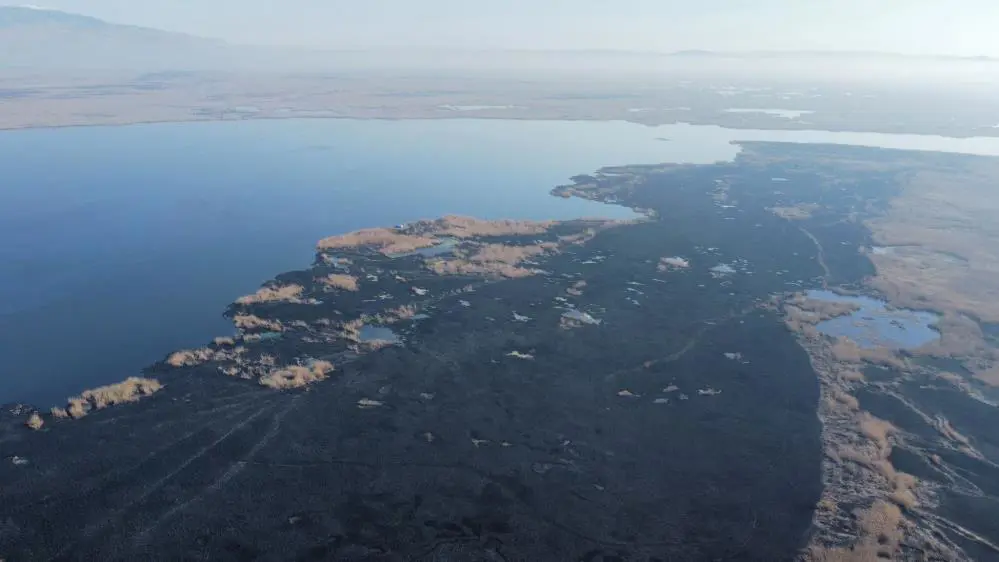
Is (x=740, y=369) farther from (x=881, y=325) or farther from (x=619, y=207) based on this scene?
(x=619, y=207)

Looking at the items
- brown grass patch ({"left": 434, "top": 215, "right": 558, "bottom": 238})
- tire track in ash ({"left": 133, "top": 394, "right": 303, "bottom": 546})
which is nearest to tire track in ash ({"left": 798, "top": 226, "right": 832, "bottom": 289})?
brown grass patch ({"left": 434, "top": 215, "right": 558, "bottom": 238})

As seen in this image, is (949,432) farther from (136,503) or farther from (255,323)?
(255,323)

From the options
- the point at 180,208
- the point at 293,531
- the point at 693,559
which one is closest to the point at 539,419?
the point at 693,559

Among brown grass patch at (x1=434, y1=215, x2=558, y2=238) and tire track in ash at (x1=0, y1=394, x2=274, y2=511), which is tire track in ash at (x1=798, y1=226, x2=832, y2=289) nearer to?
brown grass patch at (x1=434, y1=215, x2=558, y2=238)

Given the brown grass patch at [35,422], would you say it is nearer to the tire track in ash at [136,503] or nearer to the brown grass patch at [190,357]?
the brown grass patch at [190,357]

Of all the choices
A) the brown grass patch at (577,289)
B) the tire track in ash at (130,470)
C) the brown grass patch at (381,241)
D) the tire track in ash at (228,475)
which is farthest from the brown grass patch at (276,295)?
the brown grass patch at (577,289)

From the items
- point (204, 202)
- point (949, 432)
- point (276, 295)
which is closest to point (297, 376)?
point (276, 295)
